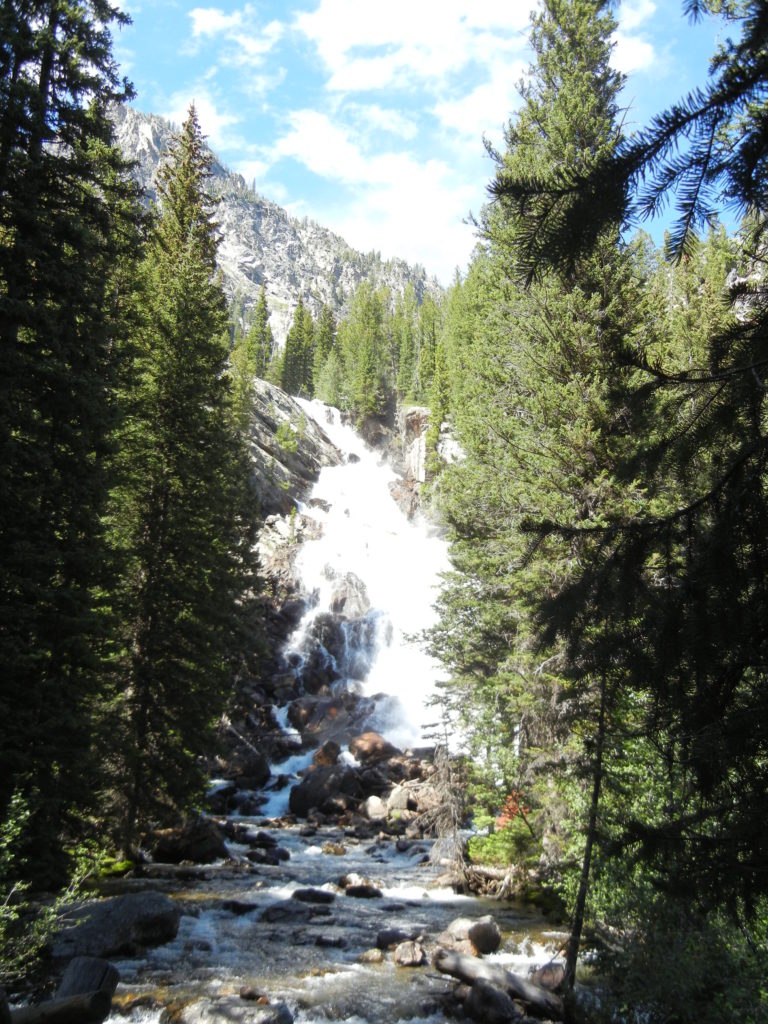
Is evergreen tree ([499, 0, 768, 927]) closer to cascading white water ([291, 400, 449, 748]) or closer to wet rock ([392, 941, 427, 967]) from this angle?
wet rock ([392, 941, 427, 967])

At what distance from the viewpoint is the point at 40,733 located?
998 cm

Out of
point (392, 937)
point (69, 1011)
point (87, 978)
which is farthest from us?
point (392, 937)

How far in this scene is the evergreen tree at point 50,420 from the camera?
9.92 m

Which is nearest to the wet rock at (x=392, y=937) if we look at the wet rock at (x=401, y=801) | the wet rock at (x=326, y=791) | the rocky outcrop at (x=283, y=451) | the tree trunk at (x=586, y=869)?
the tree trunk at (x=586, y=869)

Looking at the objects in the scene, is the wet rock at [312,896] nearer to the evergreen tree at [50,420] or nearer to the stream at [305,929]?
the stream at [305,929]

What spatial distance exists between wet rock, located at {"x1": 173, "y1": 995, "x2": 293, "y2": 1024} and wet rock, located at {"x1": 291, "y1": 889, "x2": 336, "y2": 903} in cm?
660

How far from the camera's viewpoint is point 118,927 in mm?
10906

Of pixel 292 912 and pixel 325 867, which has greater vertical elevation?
pixel 292 912

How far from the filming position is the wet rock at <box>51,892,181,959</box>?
404 inches

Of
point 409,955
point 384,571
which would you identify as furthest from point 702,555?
point 384,571

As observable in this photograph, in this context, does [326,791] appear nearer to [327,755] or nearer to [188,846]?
[327,755]

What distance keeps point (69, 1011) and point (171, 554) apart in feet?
37.2

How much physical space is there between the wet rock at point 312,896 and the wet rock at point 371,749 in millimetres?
16072

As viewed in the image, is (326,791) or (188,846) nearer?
(188,846)
